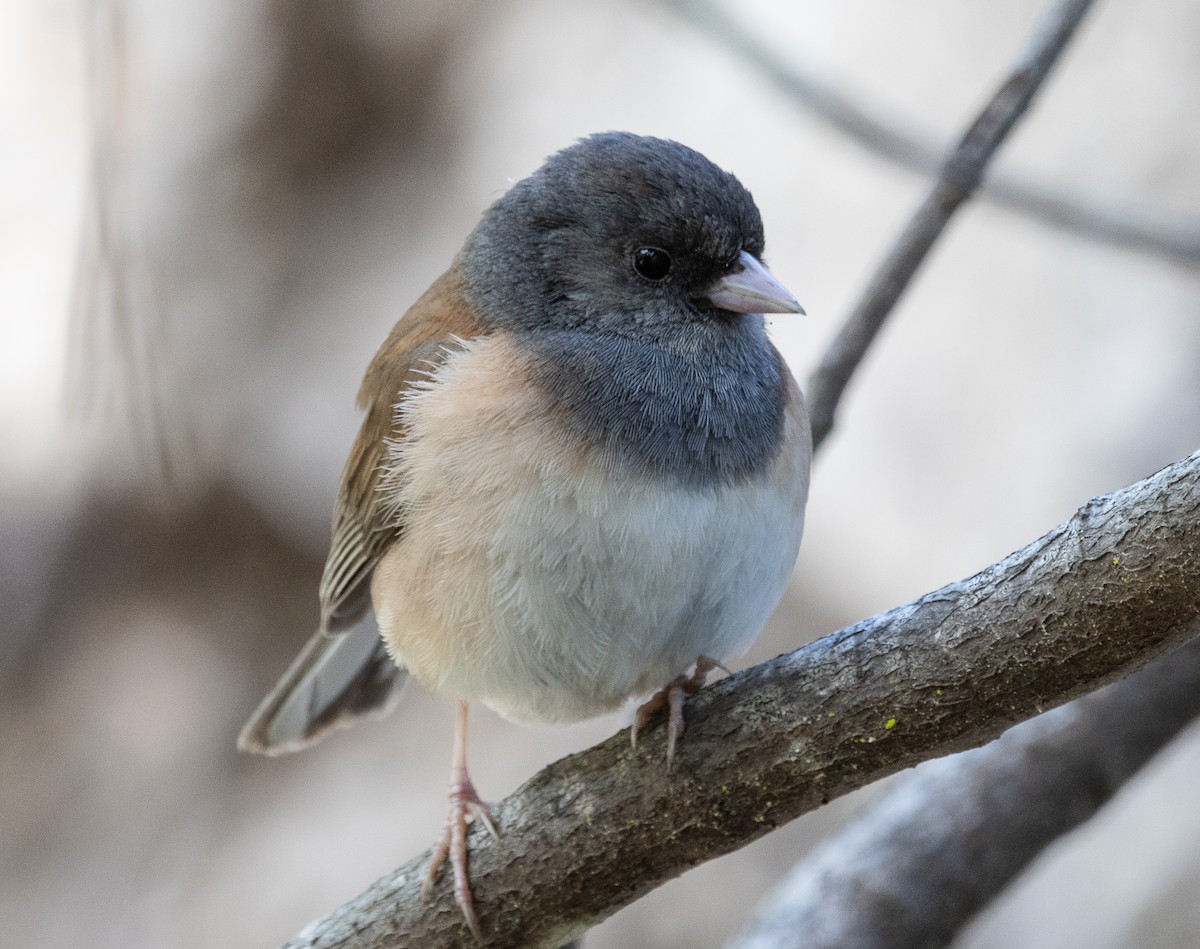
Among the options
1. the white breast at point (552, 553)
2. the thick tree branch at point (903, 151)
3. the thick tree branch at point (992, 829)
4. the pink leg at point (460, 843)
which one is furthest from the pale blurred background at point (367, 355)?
the white breast at point (552, 553)

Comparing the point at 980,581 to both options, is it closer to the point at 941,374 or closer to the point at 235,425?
the point at 941,374

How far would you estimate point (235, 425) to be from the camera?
378 centimetres

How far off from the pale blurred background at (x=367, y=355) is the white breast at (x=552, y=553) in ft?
6.08

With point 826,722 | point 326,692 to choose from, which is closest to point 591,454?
point 826,722

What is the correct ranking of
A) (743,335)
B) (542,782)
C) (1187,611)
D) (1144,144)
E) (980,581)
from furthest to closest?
(1144,144)
(743,335)
(542,782)
(980,581)
(1187,611)

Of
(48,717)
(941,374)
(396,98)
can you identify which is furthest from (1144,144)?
(48,717)

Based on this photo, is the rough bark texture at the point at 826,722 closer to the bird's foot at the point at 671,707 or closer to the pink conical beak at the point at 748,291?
the bird's foot at the point at 671,707

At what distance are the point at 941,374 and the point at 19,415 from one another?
9.31 ft

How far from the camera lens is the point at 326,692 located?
7.70 ft

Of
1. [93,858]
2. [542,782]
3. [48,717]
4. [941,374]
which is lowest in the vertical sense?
[93,858]

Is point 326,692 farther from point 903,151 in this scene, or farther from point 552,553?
point 903,151

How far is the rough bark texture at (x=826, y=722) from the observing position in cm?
123

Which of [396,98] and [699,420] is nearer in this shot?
[699,420]

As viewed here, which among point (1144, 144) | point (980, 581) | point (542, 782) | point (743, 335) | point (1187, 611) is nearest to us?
point (1187, 611)
